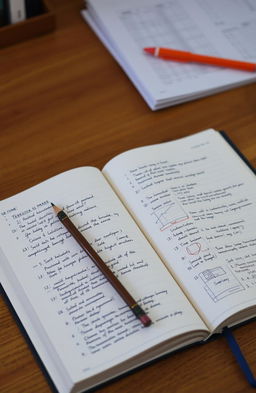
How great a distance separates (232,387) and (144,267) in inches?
7.2

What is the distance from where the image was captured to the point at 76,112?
95 centimetres

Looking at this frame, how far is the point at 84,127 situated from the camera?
93 centimetres

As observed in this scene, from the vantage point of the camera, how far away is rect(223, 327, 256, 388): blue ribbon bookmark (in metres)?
0.68

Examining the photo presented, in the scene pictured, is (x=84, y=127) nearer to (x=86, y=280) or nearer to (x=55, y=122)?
(x=55, y=122)

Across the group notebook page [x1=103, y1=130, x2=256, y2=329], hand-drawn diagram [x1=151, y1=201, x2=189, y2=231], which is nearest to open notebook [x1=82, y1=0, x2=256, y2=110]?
notebook page [x1=103, y1=130, x2=256, y2=329]

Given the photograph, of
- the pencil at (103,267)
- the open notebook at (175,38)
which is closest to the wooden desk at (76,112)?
the open notebook at (175,38)

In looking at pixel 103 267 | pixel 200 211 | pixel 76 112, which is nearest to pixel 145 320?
pixel 103 267

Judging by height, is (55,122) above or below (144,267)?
above

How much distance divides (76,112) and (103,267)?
35cm

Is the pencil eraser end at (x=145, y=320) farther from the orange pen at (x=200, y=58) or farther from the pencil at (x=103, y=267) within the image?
the orange pen at (x=200, y=58)

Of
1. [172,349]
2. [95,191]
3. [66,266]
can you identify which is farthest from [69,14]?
[172,349]

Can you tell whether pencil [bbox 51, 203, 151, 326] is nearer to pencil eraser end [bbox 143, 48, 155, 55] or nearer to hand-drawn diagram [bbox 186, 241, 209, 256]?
hand-drawn diagram [bbox 186, 241, 209, 256]

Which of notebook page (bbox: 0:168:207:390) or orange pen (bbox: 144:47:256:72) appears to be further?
orange pen (bbox: 144:47:256:72)

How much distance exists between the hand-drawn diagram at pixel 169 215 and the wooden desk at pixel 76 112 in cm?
15
